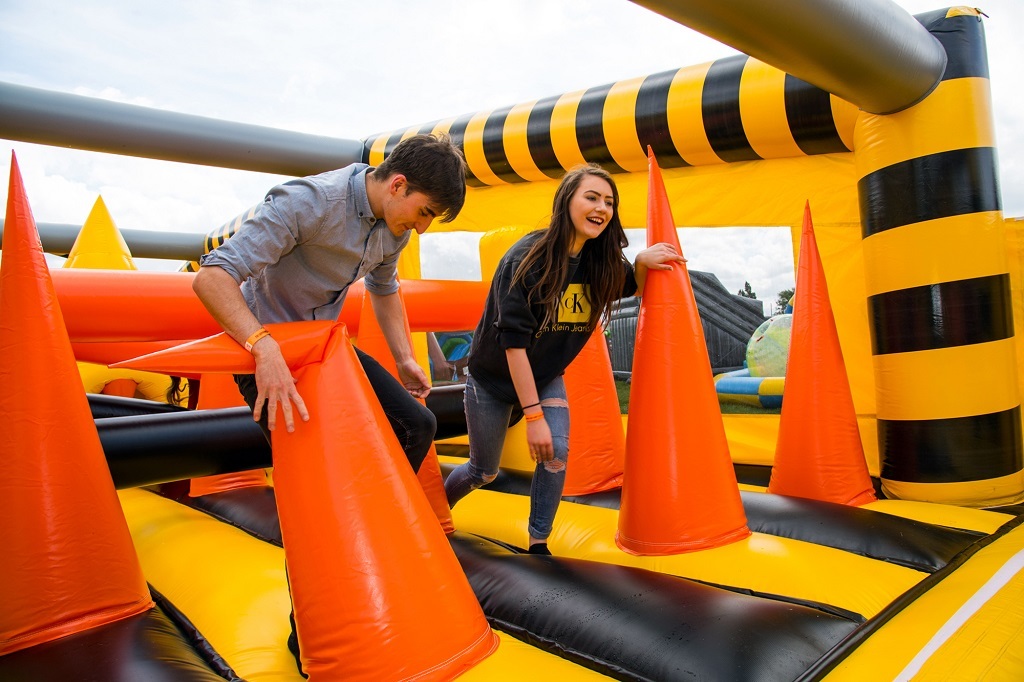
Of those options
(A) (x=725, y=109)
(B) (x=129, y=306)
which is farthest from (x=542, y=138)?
(B) (x=129, y=306)

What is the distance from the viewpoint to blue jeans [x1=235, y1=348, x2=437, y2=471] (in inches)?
62.0

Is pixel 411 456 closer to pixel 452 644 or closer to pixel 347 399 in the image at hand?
pixel 347 399

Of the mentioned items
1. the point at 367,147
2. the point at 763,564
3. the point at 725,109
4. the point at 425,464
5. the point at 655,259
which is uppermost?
the point at 367,147

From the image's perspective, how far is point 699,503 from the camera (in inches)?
71.1

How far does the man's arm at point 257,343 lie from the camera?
125 centimetres

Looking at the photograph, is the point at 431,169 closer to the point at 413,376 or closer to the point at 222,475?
the point at 413,376

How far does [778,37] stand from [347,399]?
54.7 inches

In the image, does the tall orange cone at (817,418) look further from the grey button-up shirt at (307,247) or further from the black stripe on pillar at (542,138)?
the black stripe on pillar at (542,138)

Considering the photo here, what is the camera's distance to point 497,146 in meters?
3.70

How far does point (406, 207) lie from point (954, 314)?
1811mm

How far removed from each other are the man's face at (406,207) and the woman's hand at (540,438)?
0.56m

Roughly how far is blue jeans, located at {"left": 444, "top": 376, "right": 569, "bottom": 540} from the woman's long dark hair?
0.24m

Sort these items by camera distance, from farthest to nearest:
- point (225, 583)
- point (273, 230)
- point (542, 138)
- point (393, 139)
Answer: point (393, 139)
point (542, 138)
point (225, 583)
point (273, 230)

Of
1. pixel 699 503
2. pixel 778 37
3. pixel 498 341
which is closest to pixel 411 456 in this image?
pixel 498 341
